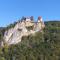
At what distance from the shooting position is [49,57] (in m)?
38.2

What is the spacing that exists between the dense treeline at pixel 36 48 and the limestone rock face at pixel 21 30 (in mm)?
1298

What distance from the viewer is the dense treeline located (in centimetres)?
3962

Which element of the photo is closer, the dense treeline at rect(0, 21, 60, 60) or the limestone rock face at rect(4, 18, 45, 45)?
the dense treeline at rect(0, 21, 60, 60)

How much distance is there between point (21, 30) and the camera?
49781 millimetres

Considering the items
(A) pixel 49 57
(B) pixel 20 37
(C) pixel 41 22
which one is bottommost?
(A) pixel 49 57

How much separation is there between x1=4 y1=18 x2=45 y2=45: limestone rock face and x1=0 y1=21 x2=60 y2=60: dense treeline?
4.26 feet

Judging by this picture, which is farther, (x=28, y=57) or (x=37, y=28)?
(x=37, y=28)

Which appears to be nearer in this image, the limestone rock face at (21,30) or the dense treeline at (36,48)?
the dense treeline at (36,48)

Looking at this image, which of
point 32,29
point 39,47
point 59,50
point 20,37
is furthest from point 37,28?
point 59,50

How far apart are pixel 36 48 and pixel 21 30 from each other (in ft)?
26.0

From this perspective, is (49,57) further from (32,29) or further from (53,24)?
(53,24)

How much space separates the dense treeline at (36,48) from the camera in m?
39.6

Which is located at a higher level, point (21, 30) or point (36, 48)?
point (21, 30)

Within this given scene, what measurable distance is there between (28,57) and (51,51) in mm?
4055
